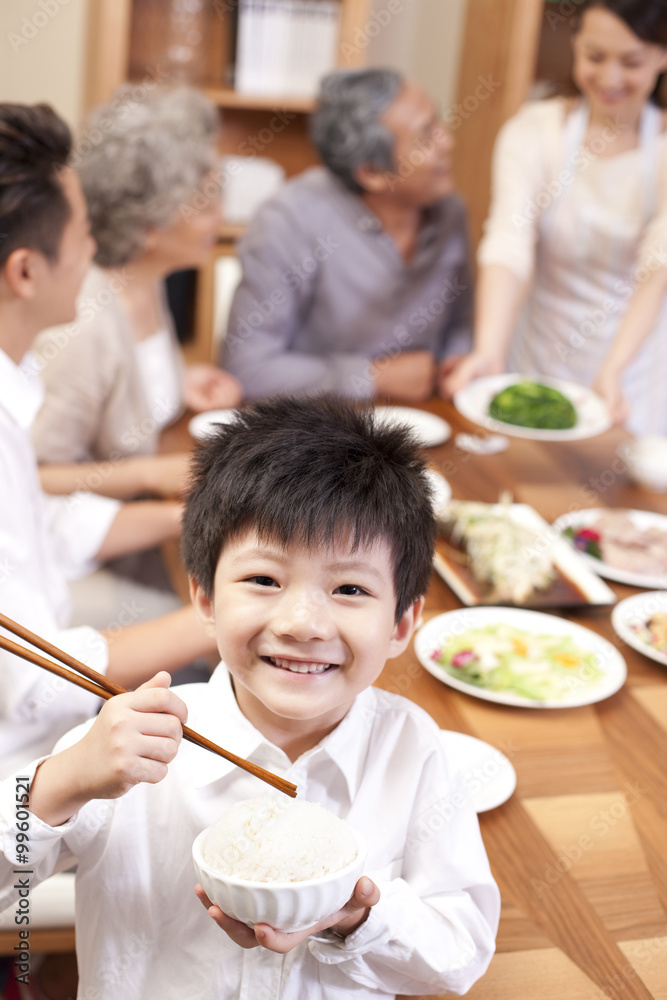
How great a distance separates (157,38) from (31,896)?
9.84 ft

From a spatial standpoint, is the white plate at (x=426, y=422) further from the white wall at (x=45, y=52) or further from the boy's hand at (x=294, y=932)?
the white wall at (x=45, y=52)

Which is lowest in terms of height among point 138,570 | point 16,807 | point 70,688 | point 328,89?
point 138,570

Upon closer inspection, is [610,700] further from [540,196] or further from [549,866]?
[540,196]

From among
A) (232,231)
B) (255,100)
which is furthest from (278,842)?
(232,231)

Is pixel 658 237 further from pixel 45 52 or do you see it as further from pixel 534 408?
pixel 45 52

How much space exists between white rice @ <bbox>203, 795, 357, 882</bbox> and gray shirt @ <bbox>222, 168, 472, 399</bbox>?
1817 mm

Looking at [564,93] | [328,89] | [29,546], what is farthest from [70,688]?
[564,93]

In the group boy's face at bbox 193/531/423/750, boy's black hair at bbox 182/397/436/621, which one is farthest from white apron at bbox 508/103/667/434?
boy's face at bbox 193/531/423/750

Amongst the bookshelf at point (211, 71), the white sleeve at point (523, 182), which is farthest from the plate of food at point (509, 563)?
the bookshelf at point (211, 71)

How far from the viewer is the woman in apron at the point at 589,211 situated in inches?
96.9

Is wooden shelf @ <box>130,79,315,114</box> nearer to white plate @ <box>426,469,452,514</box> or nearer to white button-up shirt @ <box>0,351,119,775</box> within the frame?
white plate @ <box>426,469,452,514</box>

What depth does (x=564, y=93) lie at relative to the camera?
9.36ft

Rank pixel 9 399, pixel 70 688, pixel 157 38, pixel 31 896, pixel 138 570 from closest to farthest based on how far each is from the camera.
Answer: pixel 31 896, pixel 70 688, pixel 9 399, pixel 138 570, pixel 157 38

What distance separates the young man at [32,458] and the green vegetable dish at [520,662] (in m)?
0.38
